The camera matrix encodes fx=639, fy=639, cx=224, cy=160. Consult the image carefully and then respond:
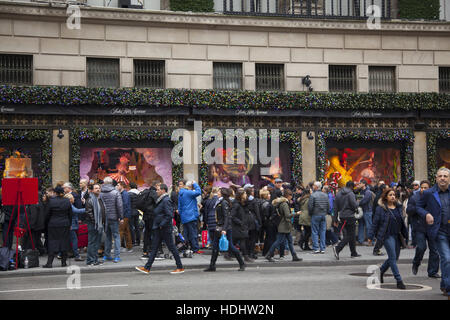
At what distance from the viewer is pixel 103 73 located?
22.8 m

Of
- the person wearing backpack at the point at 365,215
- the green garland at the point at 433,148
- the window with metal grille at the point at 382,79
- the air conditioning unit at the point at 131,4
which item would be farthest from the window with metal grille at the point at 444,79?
the air conditioning unit at the point at 131,4

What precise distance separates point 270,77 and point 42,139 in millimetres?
8669

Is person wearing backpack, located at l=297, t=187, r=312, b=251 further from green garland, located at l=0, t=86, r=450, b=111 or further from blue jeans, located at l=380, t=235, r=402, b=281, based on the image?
blue jeans, located at l=380, t=235, r=402, b=281

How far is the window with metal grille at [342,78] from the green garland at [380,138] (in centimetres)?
177

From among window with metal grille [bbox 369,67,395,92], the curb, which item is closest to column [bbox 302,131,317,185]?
window with metal grille [bbox 369,67,395,92]

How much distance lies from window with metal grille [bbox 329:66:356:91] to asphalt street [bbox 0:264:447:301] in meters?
10.9

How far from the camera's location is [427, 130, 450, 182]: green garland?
24766 mm

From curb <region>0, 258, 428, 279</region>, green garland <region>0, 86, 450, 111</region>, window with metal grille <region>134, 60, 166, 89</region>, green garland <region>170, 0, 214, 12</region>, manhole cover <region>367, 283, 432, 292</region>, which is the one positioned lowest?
curb <region>0, 258, 428, 279</region>

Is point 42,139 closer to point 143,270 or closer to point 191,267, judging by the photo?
point 191,267

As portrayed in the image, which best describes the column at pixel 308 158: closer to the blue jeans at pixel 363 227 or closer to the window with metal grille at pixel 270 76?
the window with metal grille at pixel 270 76

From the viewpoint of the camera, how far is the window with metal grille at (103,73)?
22719 millimetres

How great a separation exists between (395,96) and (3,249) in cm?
1563

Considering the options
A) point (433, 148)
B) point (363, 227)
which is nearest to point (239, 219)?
point (363, 227)
